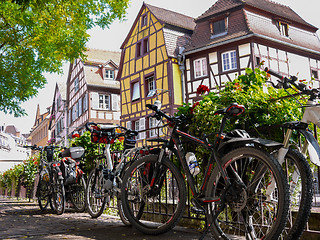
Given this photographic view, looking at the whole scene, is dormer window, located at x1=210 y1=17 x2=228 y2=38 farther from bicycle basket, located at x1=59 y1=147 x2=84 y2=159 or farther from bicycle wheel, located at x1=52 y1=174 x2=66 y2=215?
bicycle wheel, located at x1=52 y1=174 x2=66 y2=215

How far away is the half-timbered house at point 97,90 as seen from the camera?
30062mm

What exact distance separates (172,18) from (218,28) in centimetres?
412

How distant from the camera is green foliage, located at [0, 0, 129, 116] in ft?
35.8

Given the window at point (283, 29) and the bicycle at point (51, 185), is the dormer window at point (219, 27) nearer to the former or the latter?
the window at point (283, 29)

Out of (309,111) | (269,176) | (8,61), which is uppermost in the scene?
(8,61)

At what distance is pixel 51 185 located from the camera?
283 inches

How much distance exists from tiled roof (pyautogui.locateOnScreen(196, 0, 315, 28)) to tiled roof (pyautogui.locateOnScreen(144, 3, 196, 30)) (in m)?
1.60

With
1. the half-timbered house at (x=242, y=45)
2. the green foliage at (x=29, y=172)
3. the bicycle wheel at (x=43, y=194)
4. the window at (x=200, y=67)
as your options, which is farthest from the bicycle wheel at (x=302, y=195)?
the window at (x=200, y=67)

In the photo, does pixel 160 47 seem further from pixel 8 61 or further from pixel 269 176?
pixel 269 176

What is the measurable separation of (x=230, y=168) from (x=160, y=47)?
19.8 m

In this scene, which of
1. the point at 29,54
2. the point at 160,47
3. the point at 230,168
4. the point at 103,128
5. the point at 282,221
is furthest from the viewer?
the point at 160,47

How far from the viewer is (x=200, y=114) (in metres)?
4.19

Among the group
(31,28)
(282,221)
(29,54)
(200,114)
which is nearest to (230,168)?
(282,221)

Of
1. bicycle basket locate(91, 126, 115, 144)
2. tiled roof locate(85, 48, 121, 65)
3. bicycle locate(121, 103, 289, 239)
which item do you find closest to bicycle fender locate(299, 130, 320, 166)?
bicycle locate(121, 103, 289, 239)
